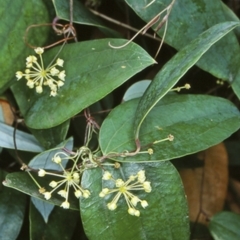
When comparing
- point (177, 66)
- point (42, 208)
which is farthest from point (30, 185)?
point (177, 66)

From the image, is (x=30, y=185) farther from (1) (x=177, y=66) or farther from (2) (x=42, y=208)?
(1) (x=177, y=66)

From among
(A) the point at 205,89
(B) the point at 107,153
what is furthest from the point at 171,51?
(B) the point at 107,153

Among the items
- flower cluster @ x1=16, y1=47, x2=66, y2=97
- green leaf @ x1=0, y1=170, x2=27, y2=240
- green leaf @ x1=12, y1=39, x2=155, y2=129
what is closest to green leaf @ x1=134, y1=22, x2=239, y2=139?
green leaf @ x1=12, y1=39, x2=155, y2=129

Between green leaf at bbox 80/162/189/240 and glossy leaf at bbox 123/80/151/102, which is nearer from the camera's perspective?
green leaf at bbox 80/162/189/240

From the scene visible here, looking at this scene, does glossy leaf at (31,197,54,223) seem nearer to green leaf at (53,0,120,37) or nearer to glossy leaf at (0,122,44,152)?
glossy leaf at (0,122,44,152)

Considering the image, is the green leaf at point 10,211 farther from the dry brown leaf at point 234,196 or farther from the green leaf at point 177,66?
the dry brown leaf at point 234,196
